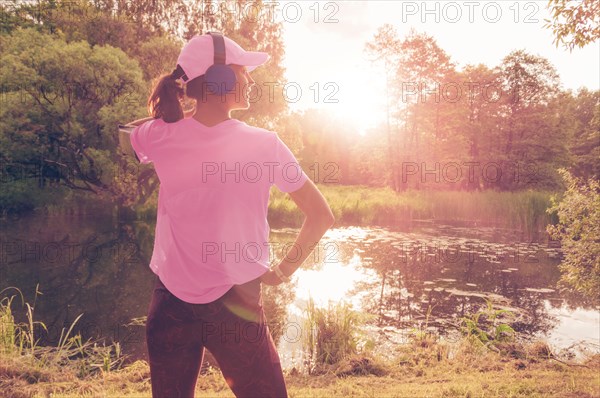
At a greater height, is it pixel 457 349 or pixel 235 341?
pixel 235 341

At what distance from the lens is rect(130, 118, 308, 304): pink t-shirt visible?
144 centimetres

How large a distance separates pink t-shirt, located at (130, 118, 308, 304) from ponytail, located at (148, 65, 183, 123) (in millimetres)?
70

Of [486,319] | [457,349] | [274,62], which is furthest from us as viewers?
[274,62]

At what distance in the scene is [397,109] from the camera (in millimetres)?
31500

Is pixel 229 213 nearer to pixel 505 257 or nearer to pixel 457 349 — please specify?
pixel 457 349

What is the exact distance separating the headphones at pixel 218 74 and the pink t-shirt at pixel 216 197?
0.15 m

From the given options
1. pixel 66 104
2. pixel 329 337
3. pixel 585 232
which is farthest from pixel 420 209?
pixel 66 104

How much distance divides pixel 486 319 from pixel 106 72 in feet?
56.3

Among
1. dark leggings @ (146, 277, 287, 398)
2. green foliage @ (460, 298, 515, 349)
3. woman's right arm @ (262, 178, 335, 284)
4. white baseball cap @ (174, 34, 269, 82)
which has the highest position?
white baseball cap @ (174, 34, 269, 82)

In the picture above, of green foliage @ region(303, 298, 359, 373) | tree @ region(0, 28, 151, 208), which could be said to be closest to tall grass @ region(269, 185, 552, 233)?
tree @ region(0, 28, 151, 208)

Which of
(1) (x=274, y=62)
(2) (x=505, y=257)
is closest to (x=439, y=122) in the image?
(1) (x=274, y=62)

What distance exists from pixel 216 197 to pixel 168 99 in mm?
431

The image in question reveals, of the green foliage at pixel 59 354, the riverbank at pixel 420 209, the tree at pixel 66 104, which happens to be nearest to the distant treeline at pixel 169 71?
the tree at pixel 66 104

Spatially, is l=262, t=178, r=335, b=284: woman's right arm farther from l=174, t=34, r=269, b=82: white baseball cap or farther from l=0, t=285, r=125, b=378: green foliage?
l=0, t=285, r=125, b=378: green foliage
